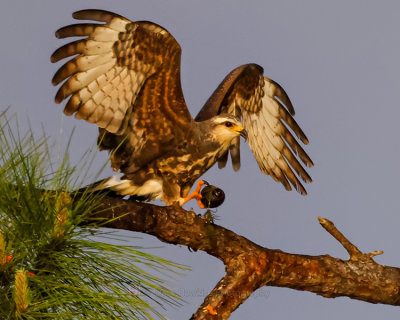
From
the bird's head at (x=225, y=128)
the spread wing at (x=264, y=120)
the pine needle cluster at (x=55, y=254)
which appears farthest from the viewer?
the spread wing at (x=264, y=120)

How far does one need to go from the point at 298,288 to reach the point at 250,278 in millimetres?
353

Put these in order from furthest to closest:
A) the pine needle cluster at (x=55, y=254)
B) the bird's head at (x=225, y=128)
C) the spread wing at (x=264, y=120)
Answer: the spread wing at (x=264, y=120) < the bird's head at (x=225, y=128) < the pine needle cluster at (x=55, y=254)

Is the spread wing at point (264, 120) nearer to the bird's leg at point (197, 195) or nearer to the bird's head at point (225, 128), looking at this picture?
the bird's head at point (225, 128)

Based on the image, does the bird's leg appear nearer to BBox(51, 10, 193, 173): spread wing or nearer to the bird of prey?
the bird of prey

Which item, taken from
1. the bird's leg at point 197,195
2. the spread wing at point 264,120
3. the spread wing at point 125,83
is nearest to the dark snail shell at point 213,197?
the bird's leg at point 197,195

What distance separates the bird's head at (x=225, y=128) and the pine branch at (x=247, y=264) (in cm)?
77

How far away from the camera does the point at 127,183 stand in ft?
11.7

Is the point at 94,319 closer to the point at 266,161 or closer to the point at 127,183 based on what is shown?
the point at 127,183

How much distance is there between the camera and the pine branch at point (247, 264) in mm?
2826

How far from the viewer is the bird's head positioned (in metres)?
3.72

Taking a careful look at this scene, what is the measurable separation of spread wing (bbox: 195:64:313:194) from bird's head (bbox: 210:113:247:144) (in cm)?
40

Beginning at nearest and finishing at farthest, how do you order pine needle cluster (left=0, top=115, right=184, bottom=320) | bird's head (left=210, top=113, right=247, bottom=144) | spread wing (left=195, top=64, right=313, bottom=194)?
1. pine needle cluster (left=0, top=115, right=184, bottom=320)
2. bird's head (left=210, top=113, right=247, bottom=144)
3. spread wing (left=195, top=64, right=313, bottom=194)

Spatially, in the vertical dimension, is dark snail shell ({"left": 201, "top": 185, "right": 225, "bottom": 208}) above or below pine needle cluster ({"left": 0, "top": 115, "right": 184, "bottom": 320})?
above

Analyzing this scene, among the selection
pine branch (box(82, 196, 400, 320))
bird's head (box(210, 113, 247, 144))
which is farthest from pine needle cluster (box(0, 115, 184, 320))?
bird's head (box(210, 113, 247, 144))
